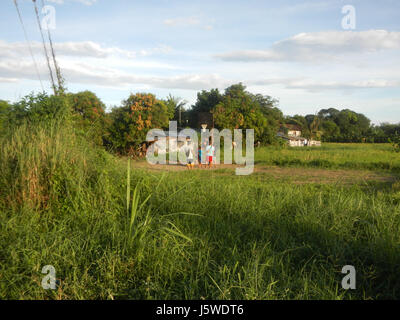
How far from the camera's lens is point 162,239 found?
140 inches

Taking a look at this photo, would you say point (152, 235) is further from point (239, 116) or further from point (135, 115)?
point (239, 116)

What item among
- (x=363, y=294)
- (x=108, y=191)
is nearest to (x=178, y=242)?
(x=108, y=191)

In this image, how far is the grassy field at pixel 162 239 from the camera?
2.82m

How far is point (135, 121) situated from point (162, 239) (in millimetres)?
13268

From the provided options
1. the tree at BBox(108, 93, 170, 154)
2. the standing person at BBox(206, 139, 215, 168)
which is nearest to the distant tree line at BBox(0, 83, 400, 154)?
the tree at BBox(108, 93, 170, 154)

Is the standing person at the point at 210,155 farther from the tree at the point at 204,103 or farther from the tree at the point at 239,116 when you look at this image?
the tree at the point at 204,103

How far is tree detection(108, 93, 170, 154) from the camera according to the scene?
16.2 meters

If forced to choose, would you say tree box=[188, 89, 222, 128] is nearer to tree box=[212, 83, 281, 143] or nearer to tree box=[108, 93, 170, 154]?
tree box=[212, 83, 281, 143]

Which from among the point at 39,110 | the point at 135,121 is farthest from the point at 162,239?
the point at 135,121

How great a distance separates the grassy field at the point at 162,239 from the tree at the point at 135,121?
10770 millimetres

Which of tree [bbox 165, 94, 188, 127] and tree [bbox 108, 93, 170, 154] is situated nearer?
tree [bbox 108, 93, 170, 154]

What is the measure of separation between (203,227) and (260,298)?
5.42 feet

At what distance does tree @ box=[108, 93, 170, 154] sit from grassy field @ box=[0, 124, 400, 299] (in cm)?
1077
